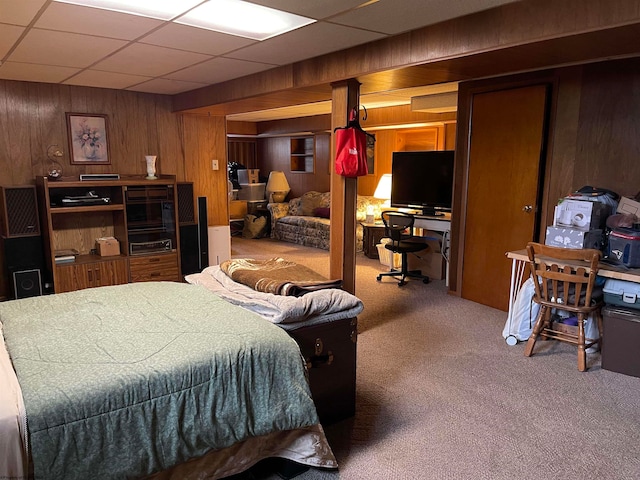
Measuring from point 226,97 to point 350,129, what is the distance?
64.7 inches

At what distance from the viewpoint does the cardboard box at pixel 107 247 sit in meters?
4.75

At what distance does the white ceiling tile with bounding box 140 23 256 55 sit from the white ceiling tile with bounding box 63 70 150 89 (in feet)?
4.28

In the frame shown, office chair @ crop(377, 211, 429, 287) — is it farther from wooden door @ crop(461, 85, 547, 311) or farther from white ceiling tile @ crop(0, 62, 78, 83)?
white ceiling tile @ crop(0, 62, 78, 83)

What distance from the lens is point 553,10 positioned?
2.26 m

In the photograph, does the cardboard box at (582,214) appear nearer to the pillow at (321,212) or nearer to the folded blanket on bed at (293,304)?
the folded blanket on bed at (293,304)

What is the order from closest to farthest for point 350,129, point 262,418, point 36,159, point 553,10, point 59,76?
point 262,418 → point 553,10 → point 350,129 → point 59,76 → point 36,159

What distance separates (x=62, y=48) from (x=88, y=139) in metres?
1.88

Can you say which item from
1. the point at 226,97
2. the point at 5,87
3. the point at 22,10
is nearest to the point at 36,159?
the point at 5,87

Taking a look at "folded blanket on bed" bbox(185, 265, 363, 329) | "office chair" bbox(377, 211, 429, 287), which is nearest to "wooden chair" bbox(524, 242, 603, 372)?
"folded blanket on bed" bbox(185, 265, 363, 329)

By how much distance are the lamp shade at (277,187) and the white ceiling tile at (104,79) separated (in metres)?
4.21

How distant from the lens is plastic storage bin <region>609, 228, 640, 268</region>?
300cm

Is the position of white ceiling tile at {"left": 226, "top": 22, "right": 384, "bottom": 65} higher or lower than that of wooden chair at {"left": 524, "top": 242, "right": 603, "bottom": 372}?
higher

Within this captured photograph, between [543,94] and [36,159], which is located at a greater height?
[543,94]

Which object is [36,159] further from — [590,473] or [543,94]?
[590,473]
